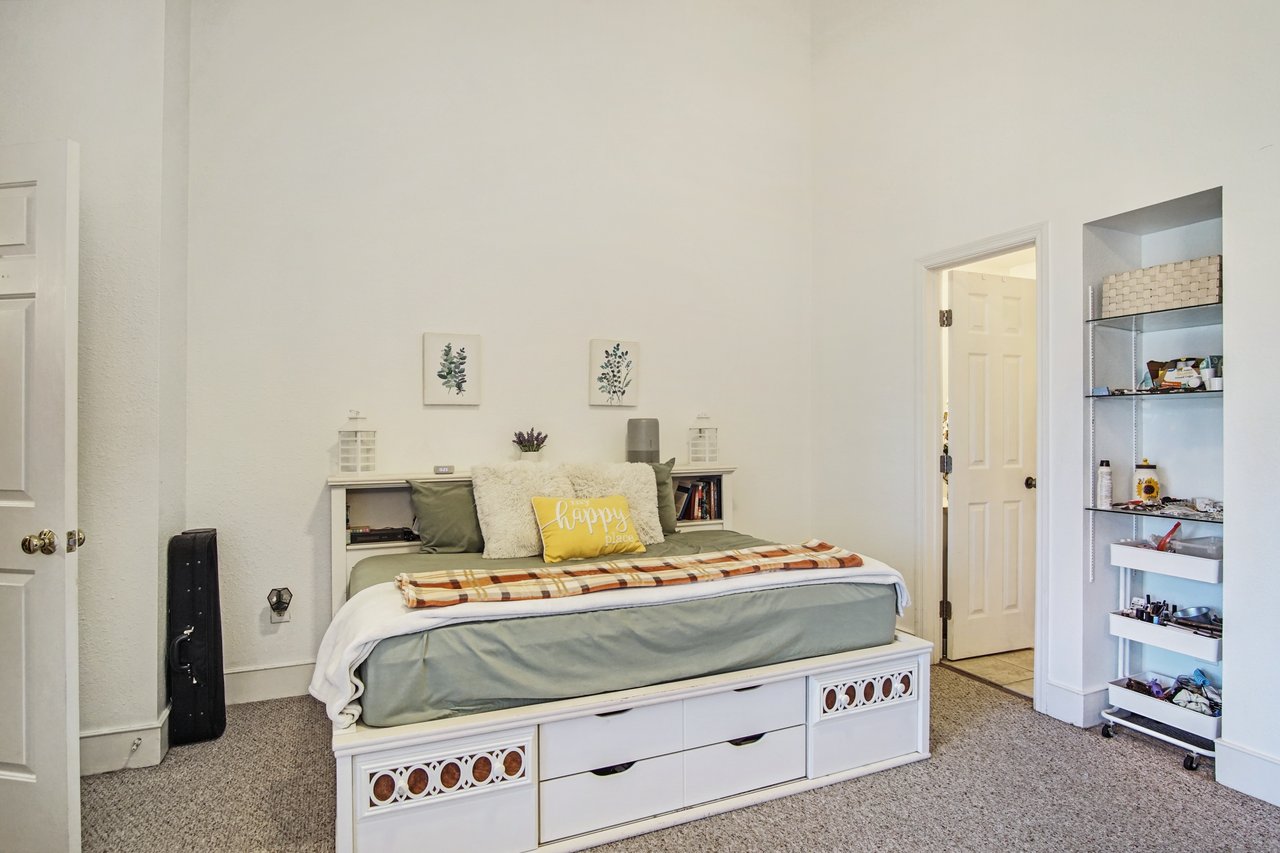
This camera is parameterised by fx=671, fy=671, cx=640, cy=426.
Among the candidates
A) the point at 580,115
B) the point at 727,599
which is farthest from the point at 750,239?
the point at 727,599

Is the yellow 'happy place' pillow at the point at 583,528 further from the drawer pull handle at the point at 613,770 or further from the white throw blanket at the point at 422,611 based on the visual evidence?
the drawer pull handle at the point at 613,770

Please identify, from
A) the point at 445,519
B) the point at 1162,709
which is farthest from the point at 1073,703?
the point at 445,519

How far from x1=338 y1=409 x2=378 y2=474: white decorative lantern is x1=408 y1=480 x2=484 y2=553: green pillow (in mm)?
268

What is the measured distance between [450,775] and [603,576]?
0.72m

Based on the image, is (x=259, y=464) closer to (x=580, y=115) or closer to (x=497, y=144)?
(x=497, y=144)

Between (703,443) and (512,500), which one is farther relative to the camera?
(703,443)

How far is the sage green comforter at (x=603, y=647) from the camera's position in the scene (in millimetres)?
1806

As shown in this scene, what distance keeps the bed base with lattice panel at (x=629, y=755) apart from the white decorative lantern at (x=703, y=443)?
164 cm

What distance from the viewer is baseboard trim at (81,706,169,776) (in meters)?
2.40

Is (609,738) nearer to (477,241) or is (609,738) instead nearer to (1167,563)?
(1167,563)

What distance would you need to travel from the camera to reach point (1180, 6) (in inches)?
98.0

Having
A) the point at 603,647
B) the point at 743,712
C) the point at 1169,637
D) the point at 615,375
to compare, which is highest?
the point at 615,375

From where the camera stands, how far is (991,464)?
12.0 feet

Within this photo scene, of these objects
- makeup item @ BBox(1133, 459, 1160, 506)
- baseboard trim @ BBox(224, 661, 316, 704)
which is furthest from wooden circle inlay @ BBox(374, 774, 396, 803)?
makeup item @ BBox(1133, 459, 1160, 506)
